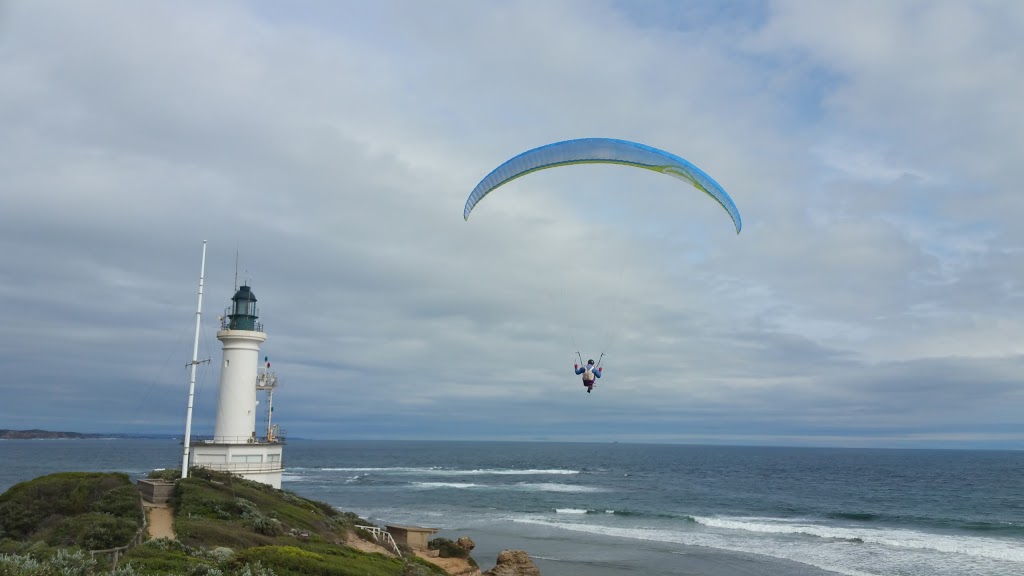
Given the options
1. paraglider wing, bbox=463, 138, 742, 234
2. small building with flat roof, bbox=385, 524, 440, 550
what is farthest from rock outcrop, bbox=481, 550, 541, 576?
paraglider wing, bbox=463, 138, 742, 234

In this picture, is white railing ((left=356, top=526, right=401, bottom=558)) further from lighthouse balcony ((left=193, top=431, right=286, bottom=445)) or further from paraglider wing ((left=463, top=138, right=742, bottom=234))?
paraglider wing ((left=463, top=138, right=742, bottom=234))

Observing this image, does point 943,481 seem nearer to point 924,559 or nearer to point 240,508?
point 924,559

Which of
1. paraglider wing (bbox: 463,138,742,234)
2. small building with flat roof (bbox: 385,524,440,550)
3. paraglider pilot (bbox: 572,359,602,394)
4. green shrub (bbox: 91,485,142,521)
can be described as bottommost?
small building with flat roof (bbox: 385,524,440,550)

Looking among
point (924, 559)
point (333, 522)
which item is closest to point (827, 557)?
point (924, 559)

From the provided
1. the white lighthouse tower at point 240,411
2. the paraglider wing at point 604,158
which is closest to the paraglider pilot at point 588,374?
the paraglider wing at point 604,158

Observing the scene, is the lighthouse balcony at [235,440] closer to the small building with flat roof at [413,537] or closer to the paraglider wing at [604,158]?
the small building with flat roof at [413,537]

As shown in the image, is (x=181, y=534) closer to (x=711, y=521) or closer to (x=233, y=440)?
(x=233, y=440)
